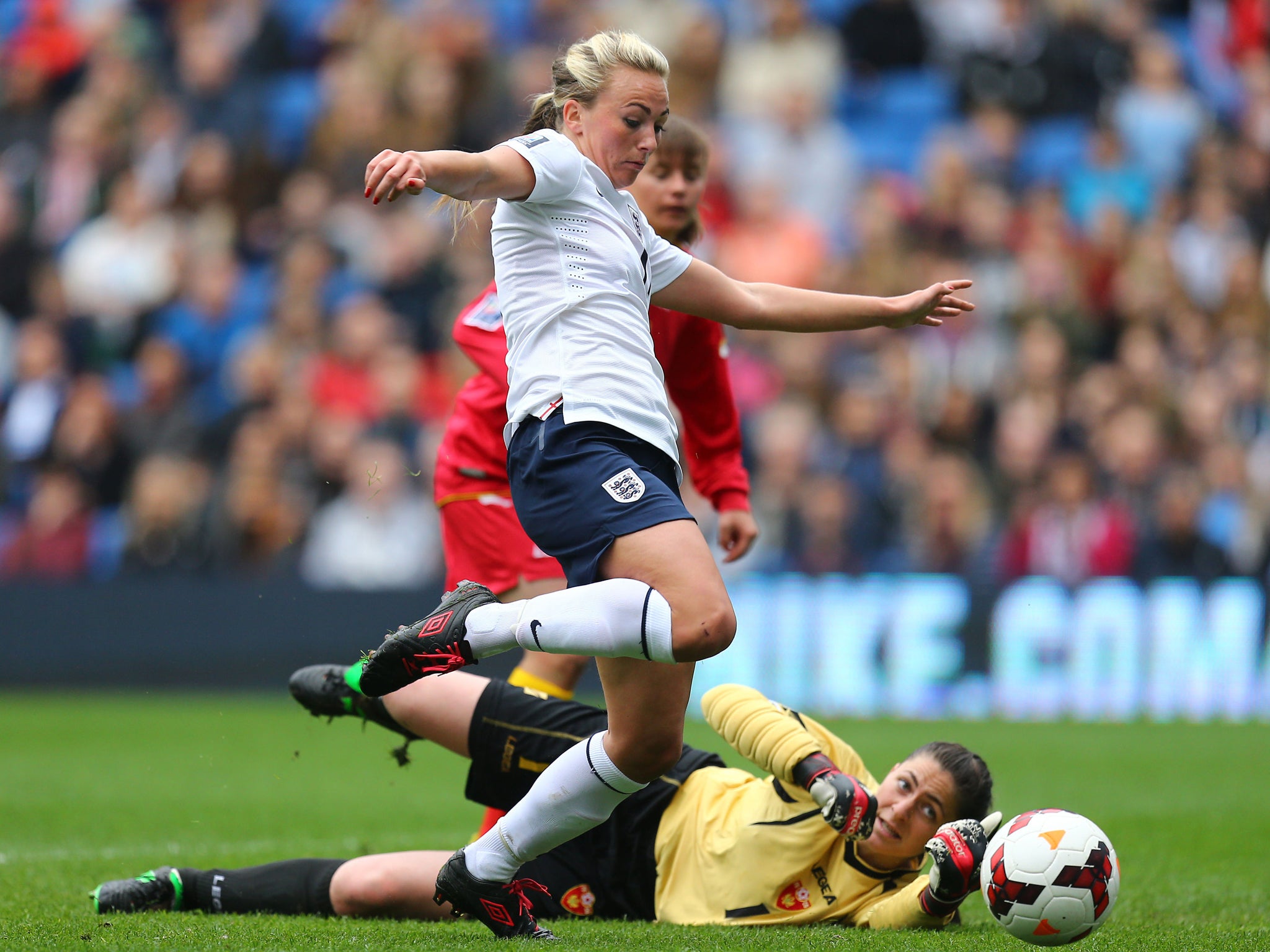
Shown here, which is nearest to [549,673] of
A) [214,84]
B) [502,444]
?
[502,444]

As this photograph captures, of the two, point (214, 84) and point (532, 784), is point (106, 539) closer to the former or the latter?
point (214, 84)

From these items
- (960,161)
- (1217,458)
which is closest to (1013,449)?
(1217,458)

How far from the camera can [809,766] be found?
4.08 metres

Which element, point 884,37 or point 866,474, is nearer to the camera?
point 866,474

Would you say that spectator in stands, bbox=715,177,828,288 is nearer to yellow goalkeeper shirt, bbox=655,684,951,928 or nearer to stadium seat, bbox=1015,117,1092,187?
stadium seat, bbox=1015,117,1092,187

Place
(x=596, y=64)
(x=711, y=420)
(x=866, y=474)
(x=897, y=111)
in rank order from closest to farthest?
(x=596, y=64) → (x=711, y=420) → (x=866, y=474) → (x=897, y=111)

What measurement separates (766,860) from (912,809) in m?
0.42

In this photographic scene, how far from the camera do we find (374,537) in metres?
11.1

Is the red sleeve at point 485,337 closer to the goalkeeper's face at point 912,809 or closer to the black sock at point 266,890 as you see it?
the black sock at point 266,890

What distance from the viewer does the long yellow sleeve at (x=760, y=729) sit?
4.13 metres

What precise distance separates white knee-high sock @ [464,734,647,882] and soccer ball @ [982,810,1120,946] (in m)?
0.89

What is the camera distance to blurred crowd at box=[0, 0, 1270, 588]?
11.1m

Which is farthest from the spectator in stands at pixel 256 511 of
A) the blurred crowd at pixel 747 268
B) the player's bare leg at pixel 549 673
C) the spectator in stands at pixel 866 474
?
the player's bare leg at pixel 549 673

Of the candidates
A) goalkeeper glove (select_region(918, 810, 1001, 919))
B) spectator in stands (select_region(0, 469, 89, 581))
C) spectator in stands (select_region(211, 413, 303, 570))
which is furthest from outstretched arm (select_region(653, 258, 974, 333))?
spectator in stands (select_region(0, 469, 89, 581))
